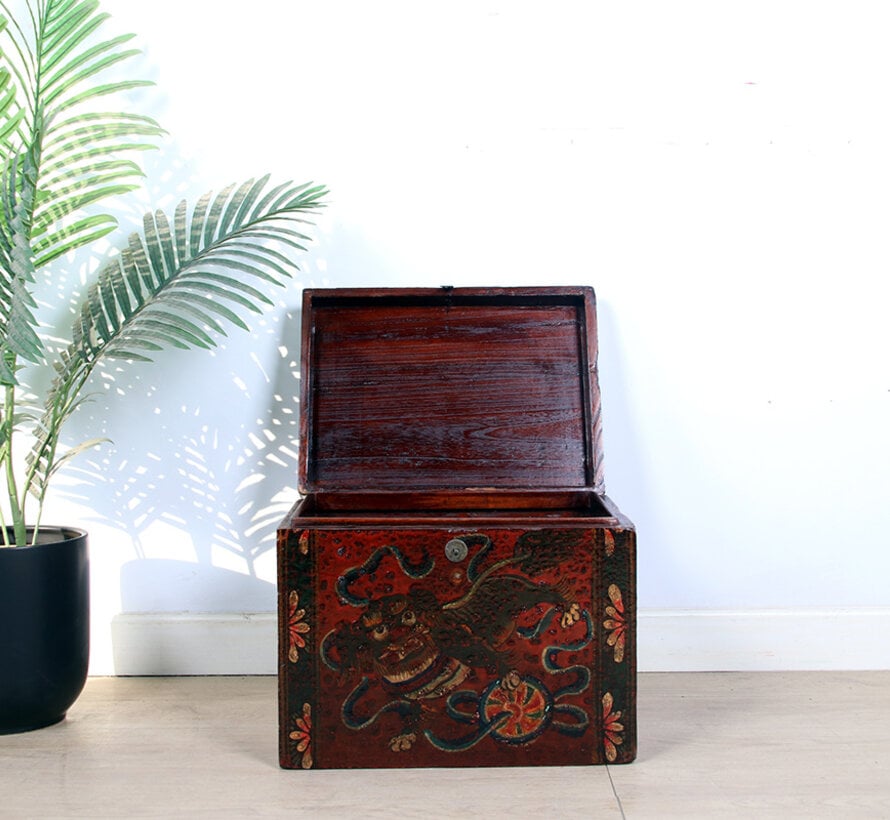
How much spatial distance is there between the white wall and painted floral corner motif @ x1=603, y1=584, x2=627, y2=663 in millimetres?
578

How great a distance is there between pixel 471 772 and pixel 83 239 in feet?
4.42

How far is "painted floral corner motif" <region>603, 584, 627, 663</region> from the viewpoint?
1619 mm

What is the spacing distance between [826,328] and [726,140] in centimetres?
50

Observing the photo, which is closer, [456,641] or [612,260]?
[456,641]

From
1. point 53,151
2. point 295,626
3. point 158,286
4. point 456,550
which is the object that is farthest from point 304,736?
point 53,151

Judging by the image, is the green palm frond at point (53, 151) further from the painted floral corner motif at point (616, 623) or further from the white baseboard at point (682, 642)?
the painted floral corner motif at point (616, 623)

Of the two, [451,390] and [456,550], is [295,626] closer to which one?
[456,550]

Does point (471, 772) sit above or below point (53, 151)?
below

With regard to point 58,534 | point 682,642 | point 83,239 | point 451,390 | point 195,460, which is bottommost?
point 682,642

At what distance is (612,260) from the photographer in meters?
2.15

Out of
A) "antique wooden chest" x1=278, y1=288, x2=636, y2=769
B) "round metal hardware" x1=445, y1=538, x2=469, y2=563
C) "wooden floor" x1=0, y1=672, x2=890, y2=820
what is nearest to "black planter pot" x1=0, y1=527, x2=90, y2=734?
"wooden floor" x1=0, y1=672, x2=890, y2=820

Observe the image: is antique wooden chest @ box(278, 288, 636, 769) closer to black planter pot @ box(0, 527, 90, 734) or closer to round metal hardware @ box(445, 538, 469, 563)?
round metal hardware @ box(445, 538, 469, 563)

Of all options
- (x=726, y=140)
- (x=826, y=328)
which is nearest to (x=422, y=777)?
(x=826, y=328)

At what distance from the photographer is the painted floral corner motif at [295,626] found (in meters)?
1.61
